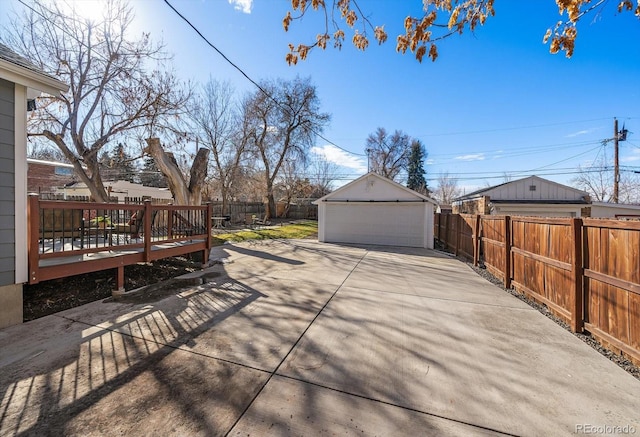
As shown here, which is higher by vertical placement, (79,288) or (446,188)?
(446,188)

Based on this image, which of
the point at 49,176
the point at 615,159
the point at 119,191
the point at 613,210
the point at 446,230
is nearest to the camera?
the point at 446,230

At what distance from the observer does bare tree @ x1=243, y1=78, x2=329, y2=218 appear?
22.4 metres

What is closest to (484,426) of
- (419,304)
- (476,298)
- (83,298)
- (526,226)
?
(419,304)

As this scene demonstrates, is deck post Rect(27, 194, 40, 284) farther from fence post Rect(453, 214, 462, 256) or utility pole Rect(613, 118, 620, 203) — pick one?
utility pole Rect(613, 118, 620, 203)

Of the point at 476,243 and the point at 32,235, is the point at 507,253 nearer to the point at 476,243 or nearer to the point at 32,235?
the point at 476,243

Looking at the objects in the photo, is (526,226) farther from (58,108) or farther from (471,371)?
(58,108)

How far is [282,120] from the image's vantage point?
23.9 metres

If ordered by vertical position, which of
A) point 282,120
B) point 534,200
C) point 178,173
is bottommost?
point 534,200

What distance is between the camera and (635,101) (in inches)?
484

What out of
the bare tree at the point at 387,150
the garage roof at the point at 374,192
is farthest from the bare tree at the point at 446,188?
the garage roof at the point at 374,192

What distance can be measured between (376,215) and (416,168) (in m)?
26.9

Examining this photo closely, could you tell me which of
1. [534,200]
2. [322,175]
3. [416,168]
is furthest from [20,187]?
[416,168]

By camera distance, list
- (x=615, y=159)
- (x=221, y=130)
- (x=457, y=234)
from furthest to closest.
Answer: (x=221, y=130) → (x=615, y=159) → (x=457, y=234)

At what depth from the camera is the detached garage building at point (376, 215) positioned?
12.2 m
